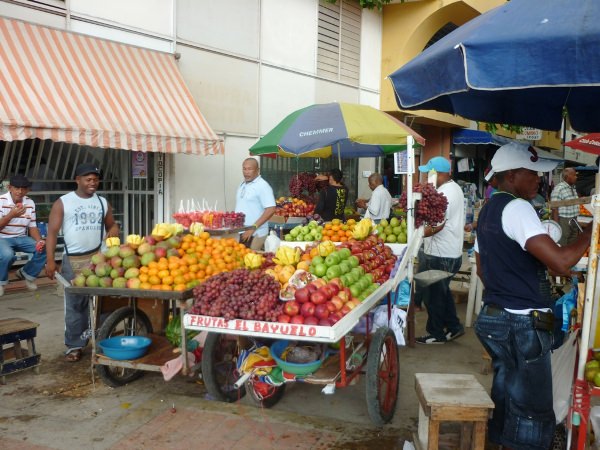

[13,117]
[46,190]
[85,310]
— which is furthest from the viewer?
[46,190]

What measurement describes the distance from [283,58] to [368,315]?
8929 millimetres

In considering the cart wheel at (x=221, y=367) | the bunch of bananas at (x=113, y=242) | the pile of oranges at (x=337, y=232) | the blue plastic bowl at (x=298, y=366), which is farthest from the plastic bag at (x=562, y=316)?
the bunch of bananas at (x=113, y=242)

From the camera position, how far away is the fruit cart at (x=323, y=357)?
374cm

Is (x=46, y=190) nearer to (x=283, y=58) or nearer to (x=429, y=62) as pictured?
(x=283, y=58)

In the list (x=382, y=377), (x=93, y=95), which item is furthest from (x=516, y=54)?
(x=93, y=95)

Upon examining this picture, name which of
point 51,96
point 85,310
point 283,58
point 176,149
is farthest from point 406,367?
point 283,58

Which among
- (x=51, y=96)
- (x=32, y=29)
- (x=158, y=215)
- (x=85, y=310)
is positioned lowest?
(x=85, y=310)

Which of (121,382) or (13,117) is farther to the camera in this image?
(13,117)

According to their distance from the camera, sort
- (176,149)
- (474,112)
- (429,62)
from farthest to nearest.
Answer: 1. (176,149)
2. (474,112)
3. (429,62)

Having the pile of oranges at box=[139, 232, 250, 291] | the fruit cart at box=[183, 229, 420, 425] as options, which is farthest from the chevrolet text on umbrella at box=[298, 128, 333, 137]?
the fruit cart at box=[183, 229, 420, 425]

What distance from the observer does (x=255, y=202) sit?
7.72 meters

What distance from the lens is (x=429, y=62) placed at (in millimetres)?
3059

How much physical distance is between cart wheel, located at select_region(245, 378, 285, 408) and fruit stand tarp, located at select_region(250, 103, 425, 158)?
3.81m

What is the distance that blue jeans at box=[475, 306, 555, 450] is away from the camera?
3158mm
